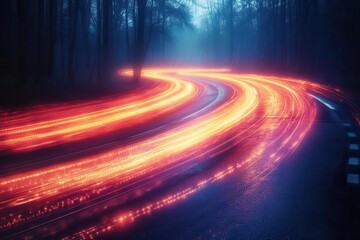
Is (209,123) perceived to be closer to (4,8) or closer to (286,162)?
(286,162)

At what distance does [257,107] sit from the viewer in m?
20.4

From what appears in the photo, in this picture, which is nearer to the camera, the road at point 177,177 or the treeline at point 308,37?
the road at point 177,177

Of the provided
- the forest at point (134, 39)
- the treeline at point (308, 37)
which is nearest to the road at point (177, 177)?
the forest at point (134, 39)

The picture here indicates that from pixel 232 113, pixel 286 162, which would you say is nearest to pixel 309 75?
pixel 232 113

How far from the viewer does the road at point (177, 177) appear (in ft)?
18.6

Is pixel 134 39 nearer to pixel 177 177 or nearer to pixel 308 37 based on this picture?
pixel 308 37

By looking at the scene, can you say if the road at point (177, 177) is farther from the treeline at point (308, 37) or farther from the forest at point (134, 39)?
the treeline at point (308, 37)

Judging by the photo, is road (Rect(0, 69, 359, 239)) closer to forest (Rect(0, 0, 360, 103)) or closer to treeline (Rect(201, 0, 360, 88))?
forest (Rect(0, 0, 360, 103))

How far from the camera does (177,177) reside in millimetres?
8070

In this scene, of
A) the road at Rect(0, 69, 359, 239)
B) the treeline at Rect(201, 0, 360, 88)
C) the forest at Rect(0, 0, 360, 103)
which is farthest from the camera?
the treeline at Rect(201, 0, 360, 88)

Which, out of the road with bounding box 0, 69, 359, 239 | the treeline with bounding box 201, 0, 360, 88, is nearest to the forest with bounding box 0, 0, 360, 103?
the treeline with bounding box 201, 0, 360, 88

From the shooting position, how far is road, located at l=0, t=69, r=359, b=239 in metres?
5.66

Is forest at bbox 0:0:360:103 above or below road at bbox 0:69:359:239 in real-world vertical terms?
above

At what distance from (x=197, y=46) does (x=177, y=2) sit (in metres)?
83.1
